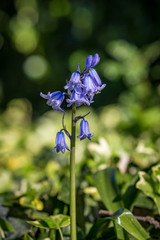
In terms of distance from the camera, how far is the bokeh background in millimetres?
3242

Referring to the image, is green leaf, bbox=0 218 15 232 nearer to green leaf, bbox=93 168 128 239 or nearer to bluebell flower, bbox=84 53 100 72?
green leaf, bbox=93 168 128 239

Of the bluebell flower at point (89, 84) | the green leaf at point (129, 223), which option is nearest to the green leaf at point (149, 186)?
the green leaf at point (129, 223)

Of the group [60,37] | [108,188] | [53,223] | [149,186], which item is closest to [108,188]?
[108,188]

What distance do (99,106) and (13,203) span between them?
11.3 ft

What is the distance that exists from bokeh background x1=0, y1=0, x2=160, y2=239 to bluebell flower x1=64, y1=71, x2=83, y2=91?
123 cm

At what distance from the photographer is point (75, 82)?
1.15m

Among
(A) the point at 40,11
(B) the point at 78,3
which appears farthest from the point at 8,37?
(B) the point at 78,3

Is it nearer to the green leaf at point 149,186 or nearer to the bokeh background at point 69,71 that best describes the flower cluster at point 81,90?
the green leaf at point 149,186

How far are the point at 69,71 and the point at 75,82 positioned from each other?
3890mm

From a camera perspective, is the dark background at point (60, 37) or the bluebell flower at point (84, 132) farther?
the dark background at point (60, 37)

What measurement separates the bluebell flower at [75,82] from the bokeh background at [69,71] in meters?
1.23

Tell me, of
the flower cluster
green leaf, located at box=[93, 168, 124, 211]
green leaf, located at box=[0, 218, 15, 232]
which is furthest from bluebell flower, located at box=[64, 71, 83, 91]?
green leaf, located at box=[0, 218, 15, 232]

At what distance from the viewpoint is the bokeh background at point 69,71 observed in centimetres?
324

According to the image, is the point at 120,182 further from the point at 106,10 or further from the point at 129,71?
the point at 106,10
